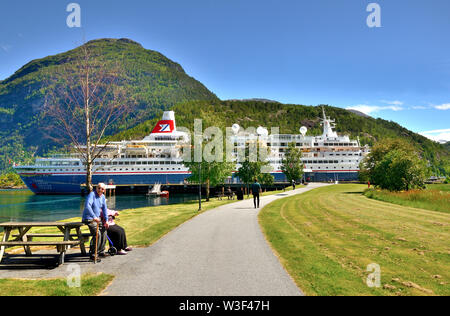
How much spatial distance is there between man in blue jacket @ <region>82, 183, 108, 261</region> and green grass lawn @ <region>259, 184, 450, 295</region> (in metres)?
5.06

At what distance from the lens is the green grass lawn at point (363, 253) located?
212 inches

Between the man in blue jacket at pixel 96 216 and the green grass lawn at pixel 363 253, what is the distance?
506cm

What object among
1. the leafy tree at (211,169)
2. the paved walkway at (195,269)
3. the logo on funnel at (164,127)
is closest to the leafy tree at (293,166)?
the leafy tree at (211,169)

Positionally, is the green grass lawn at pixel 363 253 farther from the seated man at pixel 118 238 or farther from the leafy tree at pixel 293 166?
the leafy tree at pixel 293 166

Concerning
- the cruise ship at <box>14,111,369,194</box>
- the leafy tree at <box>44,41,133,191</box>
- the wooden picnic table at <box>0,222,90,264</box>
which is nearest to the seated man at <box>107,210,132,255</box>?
the wooden picnic table at <box>0,222,90,264</box>

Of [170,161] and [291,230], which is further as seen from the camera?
[170,161]

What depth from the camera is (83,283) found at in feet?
18.2

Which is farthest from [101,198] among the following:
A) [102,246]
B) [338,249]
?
[338,249]

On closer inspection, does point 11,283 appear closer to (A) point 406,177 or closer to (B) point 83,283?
(B) point 83,283

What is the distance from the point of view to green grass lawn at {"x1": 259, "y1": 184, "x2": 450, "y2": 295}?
5391 mm

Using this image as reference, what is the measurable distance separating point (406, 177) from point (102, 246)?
3194 cm

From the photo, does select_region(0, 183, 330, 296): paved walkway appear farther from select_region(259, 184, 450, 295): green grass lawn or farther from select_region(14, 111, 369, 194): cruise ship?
select_region(14, 111, 369, 194): cruise ship

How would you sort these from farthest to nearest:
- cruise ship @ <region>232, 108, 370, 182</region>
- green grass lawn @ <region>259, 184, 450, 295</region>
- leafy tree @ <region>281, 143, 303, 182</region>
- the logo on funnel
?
the logo on funnel → cruise ship @ <region>232, 108, 370, 182</region> → leafy tree @ <region>281, 143, 303, 182</region> → green grass lawn @ <region>259, 184, 450, 295</region>

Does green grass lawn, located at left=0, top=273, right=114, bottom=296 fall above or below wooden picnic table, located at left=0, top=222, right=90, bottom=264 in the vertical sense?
below
